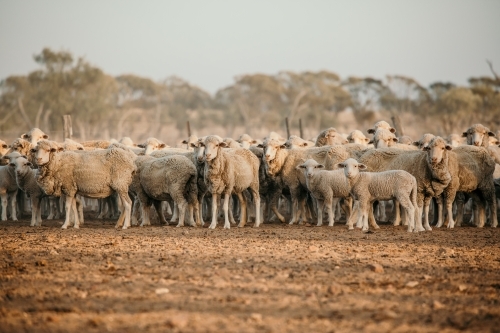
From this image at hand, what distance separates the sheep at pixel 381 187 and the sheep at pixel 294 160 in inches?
79.3

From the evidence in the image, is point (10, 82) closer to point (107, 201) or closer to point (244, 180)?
point (107, 201)

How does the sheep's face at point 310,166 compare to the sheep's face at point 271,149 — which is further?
the sheep's face at point 271,149

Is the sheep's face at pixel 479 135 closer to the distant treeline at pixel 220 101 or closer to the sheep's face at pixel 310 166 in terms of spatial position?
the sheep's face at pixel 310 166

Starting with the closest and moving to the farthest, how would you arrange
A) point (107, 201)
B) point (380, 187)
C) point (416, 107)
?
point (380, 187)
point (107, 201)
point (416, 107)

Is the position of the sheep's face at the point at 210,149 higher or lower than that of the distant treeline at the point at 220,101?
lower

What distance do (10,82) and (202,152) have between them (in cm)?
4790

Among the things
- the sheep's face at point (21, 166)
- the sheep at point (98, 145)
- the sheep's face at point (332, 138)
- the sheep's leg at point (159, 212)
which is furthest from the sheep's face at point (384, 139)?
the sheep's face at point (21, 166)

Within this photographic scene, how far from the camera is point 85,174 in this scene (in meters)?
14.4

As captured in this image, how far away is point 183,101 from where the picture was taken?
7488 centimetres

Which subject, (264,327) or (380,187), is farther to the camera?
(380,187)

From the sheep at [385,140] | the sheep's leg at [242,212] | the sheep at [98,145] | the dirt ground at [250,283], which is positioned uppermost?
the sheep at [98,145]

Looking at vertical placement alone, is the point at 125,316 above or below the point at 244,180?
below

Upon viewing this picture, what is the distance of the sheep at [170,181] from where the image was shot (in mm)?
14750

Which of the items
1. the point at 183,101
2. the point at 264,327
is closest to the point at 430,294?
the point at 264,327
